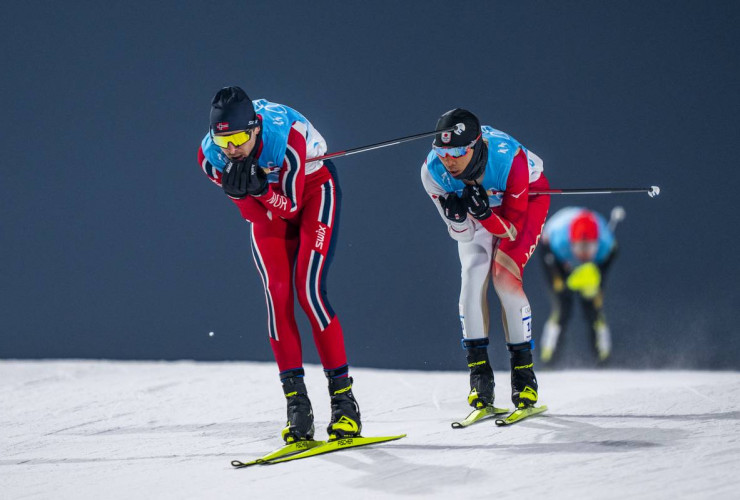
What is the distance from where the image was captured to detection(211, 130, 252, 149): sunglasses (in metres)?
3.27

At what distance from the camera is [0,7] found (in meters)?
6.55

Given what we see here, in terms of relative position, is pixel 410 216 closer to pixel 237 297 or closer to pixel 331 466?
pixel 237 297

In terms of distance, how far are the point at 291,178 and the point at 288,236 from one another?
1.04ft

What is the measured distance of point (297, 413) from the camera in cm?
339

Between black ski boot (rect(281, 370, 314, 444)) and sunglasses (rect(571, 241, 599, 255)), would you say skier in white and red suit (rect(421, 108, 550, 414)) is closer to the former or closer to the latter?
black ski boot (rect(281, 370, 314, 444))

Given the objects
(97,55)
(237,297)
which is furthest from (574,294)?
(97,55)

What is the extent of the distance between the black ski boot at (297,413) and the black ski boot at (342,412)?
0.30 ft

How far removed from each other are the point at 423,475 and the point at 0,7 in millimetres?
→ 5399

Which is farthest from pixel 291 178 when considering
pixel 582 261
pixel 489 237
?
pixel 582 261

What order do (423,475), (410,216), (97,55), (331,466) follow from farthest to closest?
(97,55) → (410,216) → (331,466) → (423,475)

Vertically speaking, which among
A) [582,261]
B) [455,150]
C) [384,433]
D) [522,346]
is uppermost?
[455,150]

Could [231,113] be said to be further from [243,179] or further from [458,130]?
[458,130]

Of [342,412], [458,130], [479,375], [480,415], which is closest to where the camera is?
[342,412]

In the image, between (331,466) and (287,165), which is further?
(287,165)
